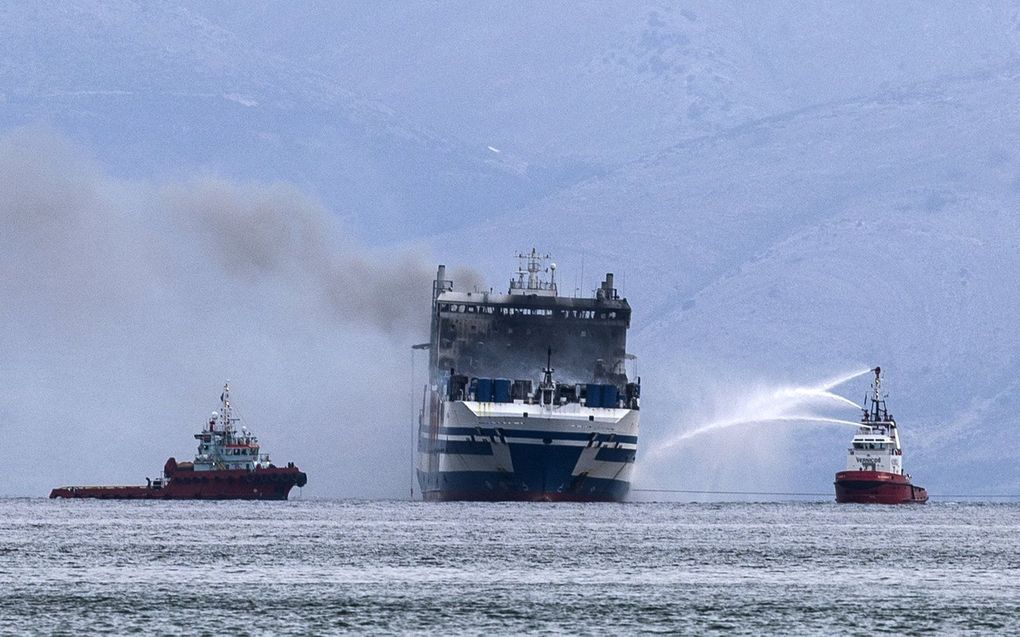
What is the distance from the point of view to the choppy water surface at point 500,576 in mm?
92875

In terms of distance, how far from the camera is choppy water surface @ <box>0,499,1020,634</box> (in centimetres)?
9288

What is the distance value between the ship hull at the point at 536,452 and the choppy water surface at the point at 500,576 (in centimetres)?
2096

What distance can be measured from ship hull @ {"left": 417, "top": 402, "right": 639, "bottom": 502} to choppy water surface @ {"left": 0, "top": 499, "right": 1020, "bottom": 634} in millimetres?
20963

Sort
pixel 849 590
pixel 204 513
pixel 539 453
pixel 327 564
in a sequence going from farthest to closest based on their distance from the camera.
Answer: pixel 539 453
pixel 204 513
pixel 327 564
pixel 849 590

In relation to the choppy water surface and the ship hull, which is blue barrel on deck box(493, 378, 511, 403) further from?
the choppy water surface

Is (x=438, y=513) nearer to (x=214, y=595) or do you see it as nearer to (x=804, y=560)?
(x=804, y=560)

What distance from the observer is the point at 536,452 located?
188500 millimetres

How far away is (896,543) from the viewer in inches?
5507

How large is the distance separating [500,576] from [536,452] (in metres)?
76.2

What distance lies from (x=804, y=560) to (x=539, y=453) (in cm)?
6594

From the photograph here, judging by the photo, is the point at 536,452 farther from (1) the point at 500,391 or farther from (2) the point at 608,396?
(2) the point at 608,396

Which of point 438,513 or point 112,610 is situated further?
point 438,513

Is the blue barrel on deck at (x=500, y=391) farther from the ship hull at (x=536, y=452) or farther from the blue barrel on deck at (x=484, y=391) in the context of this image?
the ship hull at (x=536, y=452)

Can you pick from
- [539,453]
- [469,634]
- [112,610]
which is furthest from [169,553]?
[539,453]
